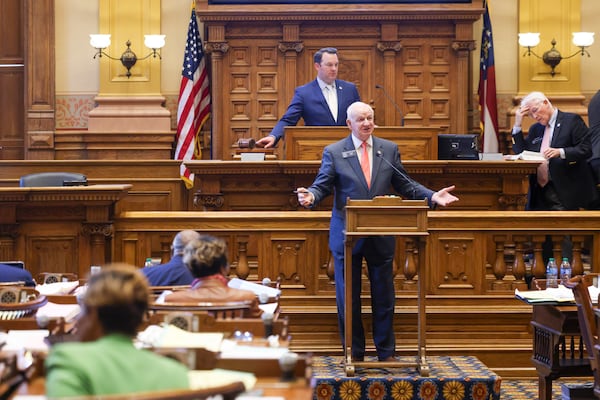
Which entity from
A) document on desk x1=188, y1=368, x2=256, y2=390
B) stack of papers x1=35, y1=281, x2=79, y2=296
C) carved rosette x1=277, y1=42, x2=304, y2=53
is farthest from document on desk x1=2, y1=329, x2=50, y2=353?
carved rosette x1=277, y1=42, x2=304, y2=53

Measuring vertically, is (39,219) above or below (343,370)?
above

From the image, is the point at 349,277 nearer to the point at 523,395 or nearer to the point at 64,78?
the point at 523,395

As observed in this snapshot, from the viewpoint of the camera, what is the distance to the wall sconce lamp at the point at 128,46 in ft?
40.7

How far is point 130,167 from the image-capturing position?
11.0 metres

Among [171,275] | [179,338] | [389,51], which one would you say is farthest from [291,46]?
[179,338]

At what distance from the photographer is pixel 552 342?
566cm

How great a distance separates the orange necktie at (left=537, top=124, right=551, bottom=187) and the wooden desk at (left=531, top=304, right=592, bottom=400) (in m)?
2.54

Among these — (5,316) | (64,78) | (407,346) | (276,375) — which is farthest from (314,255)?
(64,78)

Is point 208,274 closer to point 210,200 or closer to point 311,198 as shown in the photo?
point 311,198

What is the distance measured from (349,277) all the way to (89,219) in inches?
85.3

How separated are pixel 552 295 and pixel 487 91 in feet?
24.1

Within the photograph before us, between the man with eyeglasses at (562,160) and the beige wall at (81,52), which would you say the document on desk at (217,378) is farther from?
the beige wall at (81,52)

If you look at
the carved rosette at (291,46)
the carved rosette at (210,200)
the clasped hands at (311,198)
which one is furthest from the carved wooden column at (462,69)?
the clasped hands at (311,198)

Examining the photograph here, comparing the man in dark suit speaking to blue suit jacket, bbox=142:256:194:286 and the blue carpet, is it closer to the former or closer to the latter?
the blue carpet
